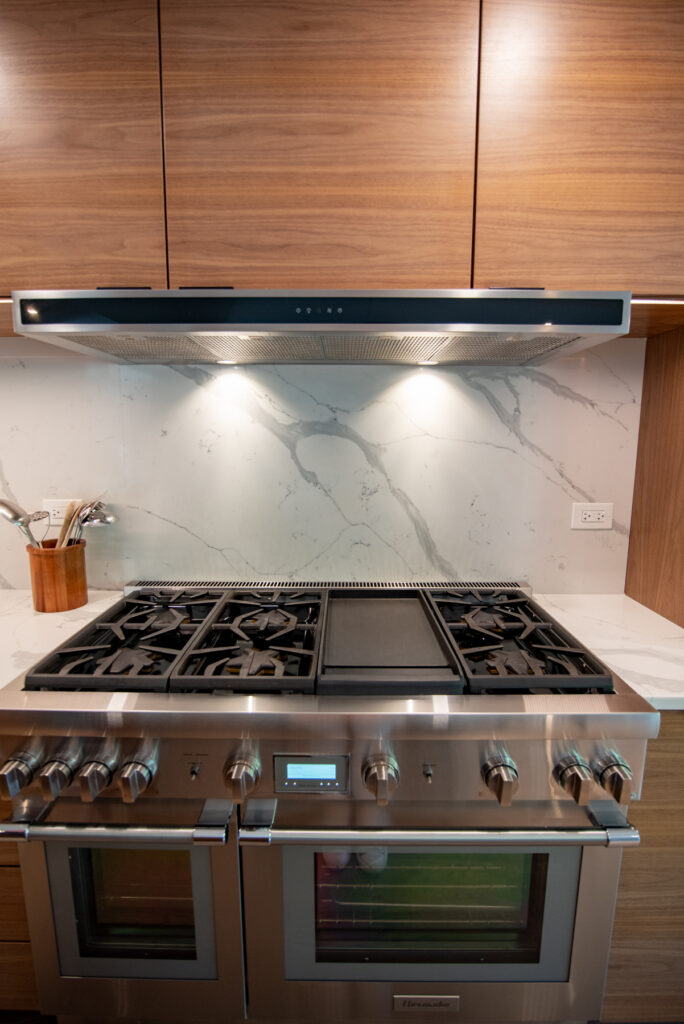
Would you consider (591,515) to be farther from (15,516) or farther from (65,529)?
(15,516)

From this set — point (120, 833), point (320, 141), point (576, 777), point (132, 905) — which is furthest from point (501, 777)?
point (320, 141)

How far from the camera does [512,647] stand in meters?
1.11

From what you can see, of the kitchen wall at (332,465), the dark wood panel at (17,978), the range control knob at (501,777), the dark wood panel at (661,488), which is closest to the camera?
the range control knob at (501,777)

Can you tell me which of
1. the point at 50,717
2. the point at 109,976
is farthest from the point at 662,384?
the point at 109,976

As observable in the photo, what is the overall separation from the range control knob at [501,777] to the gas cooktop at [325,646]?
12 cm

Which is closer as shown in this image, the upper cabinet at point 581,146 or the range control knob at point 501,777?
the range control knob at point 501,777

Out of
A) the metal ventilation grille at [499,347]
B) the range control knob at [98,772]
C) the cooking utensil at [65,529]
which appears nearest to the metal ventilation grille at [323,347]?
the metal ventilation grille at [499,347]

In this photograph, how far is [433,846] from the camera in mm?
936

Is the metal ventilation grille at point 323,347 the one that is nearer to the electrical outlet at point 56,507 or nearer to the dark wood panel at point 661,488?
the dark wood panel at point 661,488

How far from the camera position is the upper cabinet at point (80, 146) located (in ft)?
3.38

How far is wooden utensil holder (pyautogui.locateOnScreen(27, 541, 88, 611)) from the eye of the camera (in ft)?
4.35

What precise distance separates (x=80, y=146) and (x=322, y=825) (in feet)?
4.68

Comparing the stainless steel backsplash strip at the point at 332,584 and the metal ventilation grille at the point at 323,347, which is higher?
the metal ventilation grille at the point at 323,347

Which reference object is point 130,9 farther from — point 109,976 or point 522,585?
point 109,976
